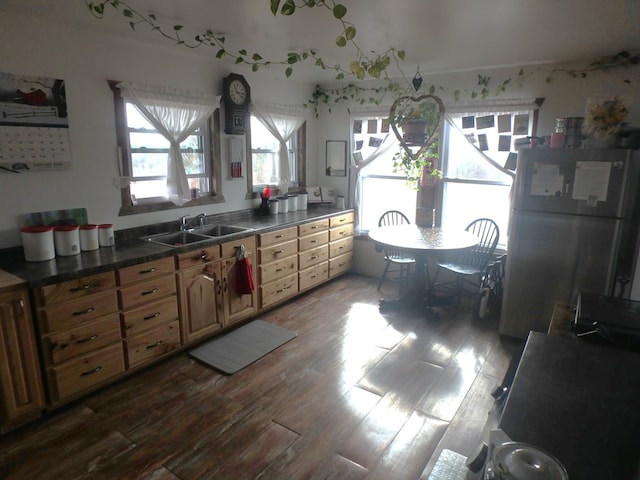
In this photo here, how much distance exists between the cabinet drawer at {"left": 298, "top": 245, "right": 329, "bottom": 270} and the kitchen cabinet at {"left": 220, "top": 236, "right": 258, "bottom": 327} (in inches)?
27.4

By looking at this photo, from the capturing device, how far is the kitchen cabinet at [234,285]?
3402 mm

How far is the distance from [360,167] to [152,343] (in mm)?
3089

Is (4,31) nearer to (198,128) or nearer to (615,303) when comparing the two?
(198,128)

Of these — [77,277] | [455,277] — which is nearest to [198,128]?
[77,277]

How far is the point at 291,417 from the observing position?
2.45 metres

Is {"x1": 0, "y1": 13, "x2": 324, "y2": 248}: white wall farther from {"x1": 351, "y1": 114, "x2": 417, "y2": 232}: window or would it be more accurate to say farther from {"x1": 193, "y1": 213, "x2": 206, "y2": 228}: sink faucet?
{"x1": 351, "y1": 114, "x2": 417, "y2": 232}: window

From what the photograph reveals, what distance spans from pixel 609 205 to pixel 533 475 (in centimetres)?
287

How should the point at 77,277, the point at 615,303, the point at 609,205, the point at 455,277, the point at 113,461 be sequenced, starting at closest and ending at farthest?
the point at 615,303 < the point at 113,461 < the point at 77,277 < the point at 609,205 < the point at 455,277

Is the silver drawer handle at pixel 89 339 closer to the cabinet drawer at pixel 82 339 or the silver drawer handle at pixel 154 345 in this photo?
the cabinet drawer at pixel 82 339

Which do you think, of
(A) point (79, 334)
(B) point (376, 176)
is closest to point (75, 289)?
(A) point (79, 334)

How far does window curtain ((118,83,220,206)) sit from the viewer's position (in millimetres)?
3217

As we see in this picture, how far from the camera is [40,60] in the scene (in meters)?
2.66

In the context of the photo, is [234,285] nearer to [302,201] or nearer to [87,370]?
[87,370]

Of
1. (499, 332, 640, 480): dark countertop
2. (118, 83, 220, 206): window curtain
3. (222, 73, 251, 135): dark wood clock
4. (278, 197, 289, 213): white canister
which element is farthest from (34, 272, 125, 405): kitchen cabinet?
(499, 332, 640, 480): dark countertop
